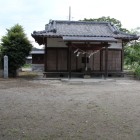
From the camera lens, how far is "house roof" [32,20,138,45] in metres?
14.4

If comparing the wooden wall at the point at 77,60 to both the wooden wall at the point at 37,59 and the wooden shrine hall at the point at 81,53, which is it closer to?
the wooden shrine hall at the point at 81,53

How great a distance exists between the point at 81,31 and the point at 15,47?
5.87 metres

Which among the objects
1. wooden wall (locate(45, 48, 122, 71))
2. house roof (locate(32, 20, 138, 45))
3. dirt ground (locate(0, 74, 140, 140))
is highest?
house roof (locate(32, 20, 138, 45))

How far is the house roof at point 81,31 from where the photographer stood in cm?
1439

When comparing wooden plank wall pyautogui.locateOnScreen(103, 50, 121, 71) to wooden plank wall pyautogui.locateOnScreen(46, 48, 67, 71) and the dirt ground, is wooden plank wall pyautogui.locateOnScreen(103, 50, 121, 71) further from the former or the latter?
the dirt ground

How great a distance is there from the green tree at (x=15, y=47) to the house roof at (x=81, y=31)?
1122mm

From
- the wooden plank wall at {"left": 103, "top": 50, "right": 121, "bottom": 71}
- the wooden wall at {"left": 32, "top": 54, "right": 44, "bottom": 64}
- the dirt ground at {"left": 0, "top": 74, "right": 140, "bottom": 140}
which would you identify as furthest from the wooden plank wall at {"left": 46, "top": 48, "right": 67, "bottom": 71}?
the wooden wall at {"left": 32, "top": 54, "right": 44, "bottom": 64}

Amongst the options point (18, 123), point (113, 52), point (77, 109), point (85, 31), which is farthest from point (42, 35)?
point (18, 123)

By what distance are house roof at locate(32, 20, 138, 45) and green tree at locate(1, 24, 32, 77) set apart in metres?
1.12

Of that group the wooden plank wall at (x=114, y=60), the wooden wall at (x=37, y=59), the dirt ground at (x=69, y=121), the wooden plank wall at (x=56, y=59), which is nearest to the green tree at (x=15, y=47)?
the wooden plank wall at (x=56, y=59)

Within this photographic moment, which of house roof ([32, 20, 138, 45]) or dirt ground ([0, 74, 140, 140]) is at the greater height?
house roof ([32, 20, 138, 45])

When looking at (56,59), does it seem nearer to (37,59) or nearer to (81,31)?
(81,31)

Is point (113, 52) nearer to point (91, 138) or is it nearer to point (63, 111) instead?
point (63, 111)

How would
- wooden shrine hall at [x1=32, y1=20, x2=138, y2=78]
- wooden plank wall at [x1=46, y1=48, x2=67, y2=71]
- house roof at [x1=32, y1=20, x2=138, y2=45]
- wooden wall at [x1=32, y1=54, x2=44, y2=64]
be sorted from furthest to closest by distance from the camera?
wooden wall at [x1=32, y1=54, x2=44, y2=64] < wooden plank wall at [x1=46, y1=48, x2=67, y2=71] < wooden shrine hall at [x1=32, y1=20, x2=138, y2=78] < house roof at [x1=32, y1=20, x2=138, y2=45]
